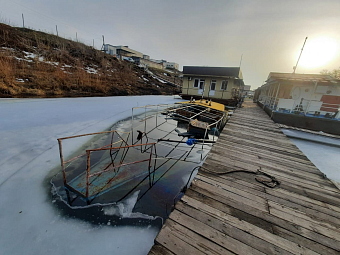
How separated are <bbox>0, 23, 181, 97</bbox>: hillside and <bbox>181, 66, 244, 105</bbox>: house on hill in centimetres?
944

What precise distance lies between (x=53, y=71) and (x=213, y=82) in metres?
20.2

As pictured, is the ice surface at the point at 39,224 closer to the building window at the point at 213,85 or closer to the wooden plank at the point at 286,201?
the wooden plank at the point at 286,201

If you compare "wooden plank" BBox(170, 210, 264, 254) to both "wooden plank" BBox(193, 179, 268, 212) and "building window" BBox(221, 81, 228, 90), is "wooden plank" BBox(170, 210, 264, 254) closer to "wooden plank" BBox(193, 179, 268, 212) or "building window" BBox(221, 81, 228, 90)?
"wooden plank" BBox(193, 179, 268, 212)

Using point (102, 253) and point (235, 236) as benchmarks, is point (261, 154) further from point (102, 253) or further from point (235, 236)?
point (102, 253)

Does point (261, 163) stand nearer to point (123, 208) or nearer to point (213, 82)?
point (123, 208)

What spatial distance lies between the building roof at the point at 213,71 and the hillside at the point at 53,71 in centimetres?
971

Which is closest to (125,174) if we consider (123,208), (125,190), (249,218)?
(125,190)

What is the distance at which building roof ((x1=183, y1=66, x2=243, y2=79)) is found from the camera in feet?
51.3

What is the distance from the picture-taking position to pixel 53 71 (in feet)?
57.4

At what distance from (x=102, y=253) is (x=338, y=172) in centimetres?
741

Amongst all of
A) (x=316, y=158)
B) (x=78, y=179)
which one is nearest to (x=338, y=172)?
(x=316, y=158)

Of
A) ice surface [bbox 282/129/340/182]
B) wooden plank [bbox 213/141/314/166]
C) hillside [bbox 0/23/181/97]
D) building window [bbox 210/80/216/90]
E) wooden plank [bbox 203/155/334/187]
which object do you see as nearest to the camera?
wooden plank [bbox 203/155/334/187]

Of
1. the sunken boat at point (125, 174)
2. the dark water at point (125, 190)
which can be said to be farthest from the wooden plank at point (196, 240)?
the sunken boat at point (125, 174)

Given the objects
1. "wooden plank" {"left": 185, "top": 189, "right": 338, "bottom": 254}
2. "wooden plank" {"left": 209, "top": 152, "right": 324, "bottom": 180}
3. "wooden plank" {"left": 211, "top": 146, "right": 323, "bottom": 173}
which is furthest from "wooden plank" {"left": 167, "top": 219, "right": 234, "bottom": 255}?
"wooden plank" {"left": 211, "top": 146, "right": 323, "bottom": 173}
